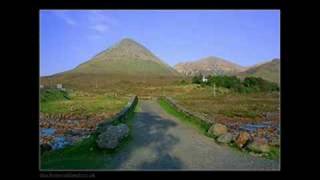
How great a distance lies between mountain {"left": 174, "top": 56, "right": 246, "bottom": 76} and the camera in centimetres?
948

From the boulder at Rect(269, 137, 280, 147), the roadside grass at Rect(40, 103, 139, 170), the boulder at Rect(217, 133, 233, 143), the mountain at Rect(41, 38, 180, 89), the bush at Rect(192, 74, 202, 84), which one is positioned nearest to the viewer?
the roadside grass at Rect(40, 103, 139, 170)

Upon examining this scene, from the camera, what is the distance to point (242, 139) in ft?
30.6

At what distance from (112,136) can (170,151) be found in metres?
0.80

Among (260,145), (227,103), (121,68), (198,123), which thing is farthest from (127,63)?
(260,145)

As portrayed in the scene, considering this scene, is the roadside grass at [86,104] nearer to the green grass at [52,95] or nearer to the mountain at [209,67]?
the green grass at [52,95]

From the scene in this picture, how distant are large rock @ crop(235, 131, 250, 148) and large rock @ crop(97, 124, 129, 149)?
148 centimetres

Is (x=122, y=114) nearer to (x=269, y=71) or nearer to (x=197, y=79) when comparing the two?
(x=197, y=79)

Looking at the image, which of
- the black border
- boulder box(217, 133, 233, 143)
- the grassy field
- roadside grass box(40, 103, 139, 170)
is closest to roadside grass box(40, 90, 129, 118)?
the black border

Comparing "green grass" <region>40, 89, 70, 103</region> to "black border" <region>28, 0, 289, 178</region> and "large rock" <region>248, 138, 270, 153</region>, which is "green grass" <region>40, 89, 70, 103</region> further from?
"large rock" <region>248, 138, 270, 153</region>

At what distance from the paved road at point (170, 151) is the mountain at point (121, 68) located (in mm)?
439
